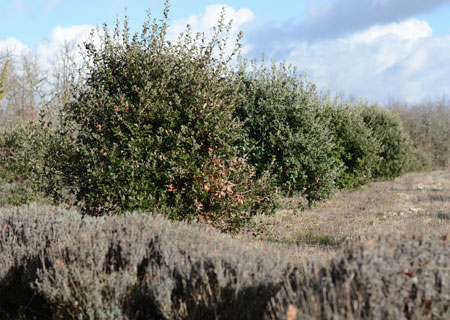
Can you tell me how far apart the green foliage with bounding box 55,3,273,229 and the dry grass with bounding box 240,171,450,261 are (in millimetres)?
1727

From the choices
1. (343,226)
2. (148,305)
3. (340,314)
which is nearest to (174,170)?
(148,305)

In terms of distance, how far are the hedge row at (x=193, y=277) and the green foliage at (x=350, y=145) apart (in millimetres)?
12655

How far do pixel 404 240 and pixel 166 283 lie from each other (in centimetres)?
216

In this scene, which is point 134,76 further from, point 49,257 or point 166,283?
point 166,283

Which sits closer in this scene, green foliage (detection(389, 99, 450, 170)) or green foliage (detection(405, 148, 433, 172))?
green foliage (detection(405, 148, 433, 172))

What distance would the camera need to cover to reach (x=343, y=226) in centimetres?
1065

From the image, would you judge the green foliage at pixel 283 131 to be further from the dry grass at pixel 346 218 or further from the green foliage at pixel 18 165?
the green foliage at pixel 18 165

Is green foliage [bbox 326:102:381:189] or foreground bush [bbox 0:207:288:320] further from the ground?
green foliage [bbox 326:102:381:189]

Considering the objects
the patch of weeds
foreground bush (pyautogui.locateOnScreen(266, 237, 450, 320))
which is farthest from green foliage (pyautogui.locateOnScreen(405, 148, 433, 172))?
foreground bush (pyautogui.locateOnScreen(266, 237, 450, 320))

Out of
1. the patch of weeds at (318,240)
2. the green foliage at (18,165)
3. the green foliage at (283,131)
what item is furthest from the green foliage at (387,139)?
the green foliage at (18,165)

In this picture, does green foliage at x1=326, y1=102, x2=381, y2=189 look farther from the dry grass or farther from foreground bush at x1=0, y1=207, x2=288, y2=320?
foreground bush at x1=0, y1=207, x2=288, y2=320

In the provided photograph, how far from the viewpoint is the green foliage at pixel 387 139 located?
2328 centimetres

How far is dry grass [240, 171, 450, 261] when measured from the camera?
881cm

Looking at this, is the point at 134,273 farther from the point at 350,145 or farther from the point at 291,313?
the point at 350,145
